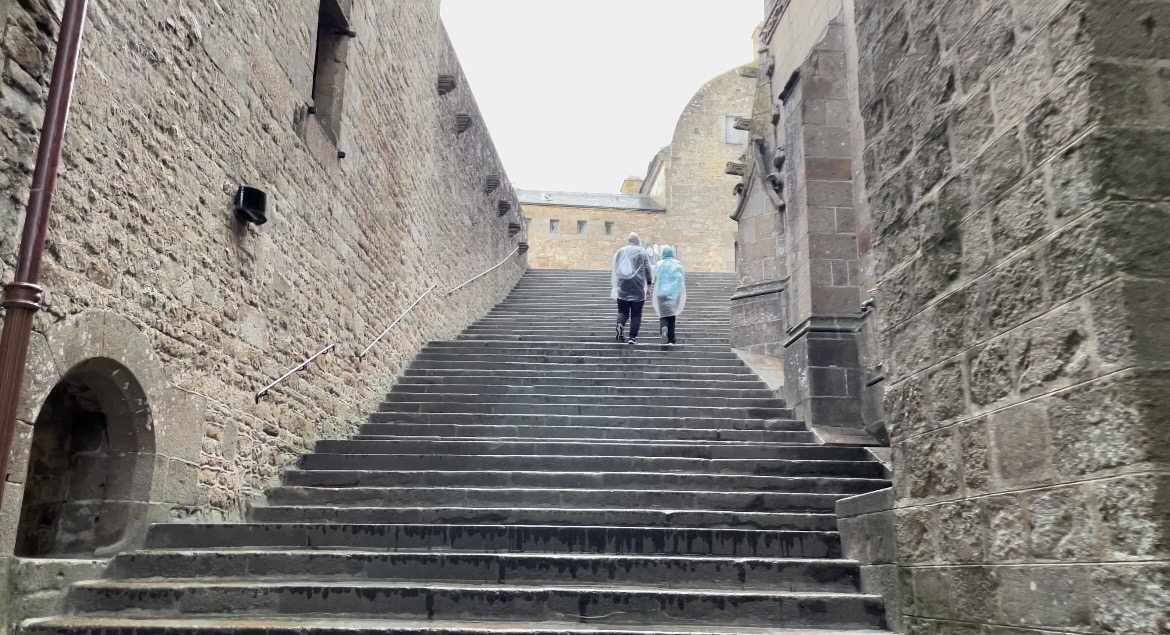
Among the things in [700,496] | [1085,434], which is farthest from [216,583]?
[1085,434]

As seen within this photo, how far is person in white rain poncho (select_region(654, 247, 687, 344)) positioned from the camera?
1039 centimetres

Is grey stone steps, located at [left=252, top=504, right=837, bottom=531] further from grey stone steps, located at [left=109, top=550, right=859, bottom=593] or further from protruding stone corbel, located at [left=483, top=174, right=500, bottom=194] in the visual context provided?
protruding stone corbel, located at [left=483, top=174, right=500, bottom=194]

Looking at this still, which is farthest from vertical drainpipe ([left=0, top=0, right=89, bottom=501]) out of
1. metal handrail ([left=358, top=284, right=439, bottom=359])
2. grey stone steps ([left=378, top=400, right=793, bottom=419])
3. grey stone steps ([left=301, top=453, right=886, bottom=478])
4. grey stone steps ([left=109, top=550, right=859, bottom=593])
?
grey stone steps ([left=378, top=400, right=793, bottom=419])

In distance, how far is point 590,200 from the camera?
3023 cm

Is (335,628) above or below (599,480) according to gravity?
below

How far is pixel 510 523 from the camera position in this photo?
530cm

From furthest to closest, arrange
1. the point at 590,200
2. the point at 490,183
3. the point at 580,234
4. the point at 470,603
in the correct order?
the point at 590,200 → the point at 580,234 → the point at 490,183 → the point at 470,603

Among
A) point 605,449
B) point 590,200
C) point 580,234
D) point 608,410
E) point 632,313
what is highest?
point 590,200

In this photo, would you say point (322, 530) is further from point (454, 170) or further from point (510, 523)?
point (454, 170)

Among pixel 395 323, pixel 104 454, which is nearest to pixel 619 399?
pixel 395 323

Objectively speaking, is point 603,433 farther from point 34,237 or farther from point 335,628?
point 34,237

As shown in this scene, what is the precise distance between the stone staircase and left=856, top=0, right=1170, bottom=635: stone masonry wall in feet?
5.13

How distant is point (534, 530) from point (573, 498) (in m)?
0.81

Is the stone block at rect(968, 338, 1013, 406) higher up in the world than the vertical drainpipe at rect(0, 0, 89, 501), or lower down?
lower down
